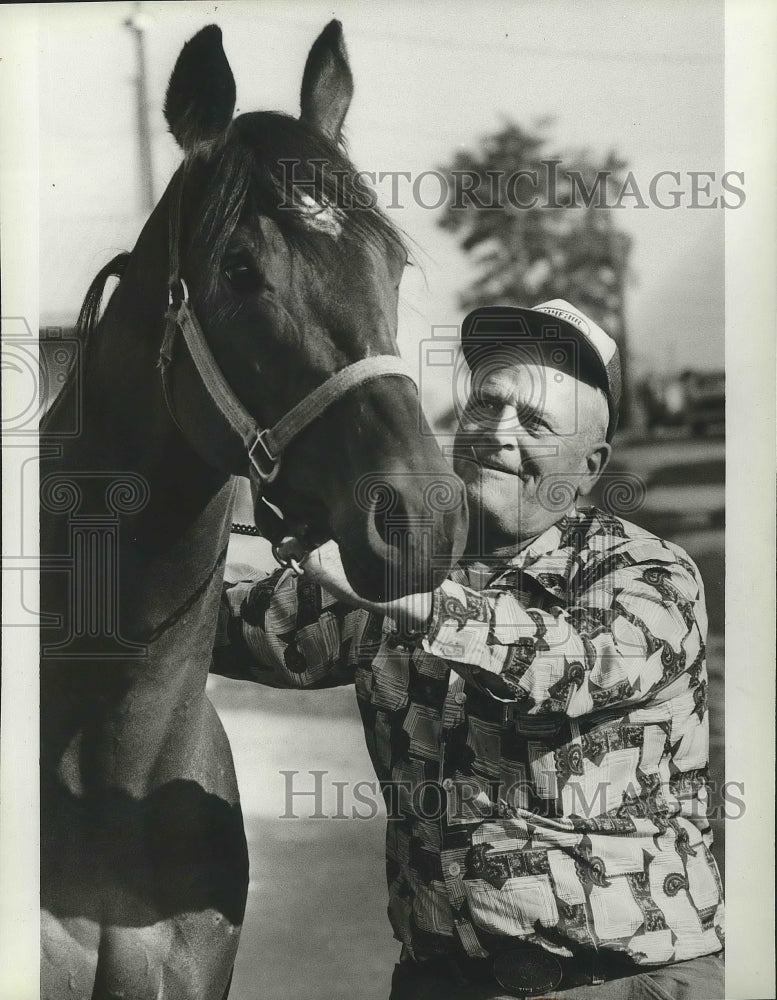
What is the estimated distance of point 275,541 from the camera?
152 cm

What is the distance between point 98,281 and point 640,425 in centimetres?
106

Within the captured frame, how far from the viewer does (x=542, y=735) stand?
1.68 metres

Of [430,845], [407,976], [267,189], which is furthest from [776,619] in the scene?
[267,189]

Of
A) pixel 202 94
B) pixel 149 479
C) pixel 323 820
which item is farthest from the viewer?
pixel 323 820

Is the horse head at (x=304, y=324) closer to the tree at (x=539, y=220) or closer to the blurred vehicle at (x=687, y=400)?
the tree at (x=539, y=220)

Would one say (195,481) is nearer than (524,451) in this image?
Yes

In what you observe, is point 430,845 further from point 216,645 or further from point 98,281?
point 98,281

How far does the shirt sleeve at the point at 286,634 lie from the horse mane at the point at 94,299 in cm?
55

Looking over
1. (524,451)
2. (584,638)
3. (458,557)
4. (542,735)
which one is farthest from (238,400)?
(542,735)

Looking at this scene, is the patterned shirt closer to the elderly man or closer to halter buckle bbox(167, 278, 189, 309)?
the elderly man

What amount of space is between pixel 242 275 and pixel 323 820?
3.49 feet

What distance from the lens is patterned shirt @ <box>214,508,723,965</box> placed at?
1553 mm

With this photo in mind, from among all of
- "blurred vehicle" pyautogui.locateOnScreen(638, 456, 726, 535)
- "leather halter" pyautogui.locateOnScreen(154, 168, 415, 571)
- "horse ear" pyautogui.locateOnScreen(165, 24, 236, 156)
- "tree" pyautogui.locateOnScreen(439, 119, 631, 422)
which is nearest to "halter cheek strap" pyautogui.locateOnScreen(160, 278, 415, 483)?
"leather halter" pyautogui.locateOnScreen(154, 168, 415, 571)

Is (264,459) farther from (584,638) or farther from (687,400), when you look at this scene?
(687,400)
